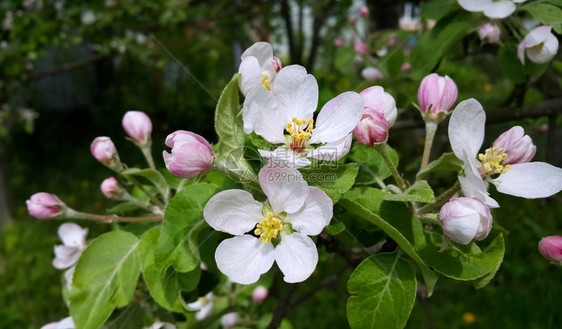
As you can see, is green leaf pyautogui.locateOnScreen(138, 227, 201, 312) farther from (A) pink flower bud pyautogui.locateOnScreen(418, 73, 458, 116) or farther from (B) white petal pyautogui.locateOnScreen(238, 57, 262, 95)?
(A) pink flower bud pyautogui.locateOnScreen(418, 73, 458, 116)

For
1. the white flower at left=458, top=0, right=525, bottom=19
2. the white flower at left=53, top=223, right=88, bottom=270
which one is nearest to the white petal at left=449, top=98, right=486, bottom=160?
the white flower at left=458, top=0, right=525, bottom=19

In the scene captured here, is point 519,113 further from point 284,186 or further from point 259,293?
point 284,186

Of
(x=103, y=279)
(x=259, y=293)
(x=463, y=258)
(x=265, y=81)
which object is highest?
(x=265, y=81)

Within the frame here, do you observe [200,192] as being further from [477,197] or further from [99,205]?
[99,205]

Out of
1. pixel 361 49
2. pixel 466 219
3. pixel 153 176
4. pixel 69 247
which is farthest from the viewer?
pixel 361 49

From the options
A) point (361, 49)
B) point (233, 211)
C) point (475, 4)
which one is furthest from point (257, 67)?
point (361, 49)

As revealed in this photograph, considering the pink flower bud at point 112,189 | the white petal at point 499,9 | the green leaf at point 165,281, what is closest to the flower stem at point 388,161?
the green leaf at point 165,281

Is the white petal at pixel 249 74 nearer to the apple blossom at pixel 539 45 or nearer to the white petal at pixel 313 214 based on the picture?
the white petal at pixel 313 214
